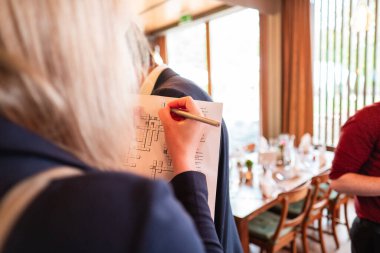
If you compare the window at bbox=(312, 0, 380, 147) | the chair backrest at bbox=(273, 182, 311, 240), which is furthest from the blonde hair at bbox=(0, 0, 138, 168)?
Answer: the window at bbox=(312, 0, 380, 147)

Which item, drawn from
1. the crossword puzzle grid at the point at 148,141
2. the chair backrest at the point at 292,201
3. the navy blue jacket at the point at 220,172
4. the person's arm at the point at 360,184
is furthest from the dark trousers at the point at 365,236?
the crossword puzzle grid at the point at 148,141

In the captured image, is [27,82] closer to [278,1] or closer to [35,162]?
[35,162]

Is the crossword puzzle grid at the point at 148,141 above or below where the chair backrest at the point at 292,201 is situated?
above

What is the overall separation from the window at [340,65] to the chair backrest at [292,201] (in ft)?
5.85

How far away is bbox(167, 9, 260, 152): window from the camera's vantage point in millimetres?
4301

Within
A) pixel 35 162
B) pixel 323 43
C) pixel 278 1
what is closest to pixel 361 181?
pixel 35 162

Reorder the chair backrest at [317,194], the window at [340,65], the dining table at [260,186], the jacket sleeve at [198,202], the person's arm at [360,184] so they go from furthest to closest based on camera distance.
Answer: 1. the window at [340,65]
2. the chair backrest at [317,194]
3. the dining table at [260,186]
4. the person's arm at [360,184]
5. the jacket sleeve at [198,202]

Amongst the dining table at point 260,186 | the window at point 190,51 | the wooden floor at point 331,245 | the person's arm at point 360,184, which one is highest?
the window at point 190,51

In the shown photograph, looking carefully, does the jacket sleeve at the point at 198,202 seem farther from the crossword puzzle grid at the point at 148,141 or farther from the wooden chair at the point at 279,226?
the wooden chair at the point at 279,226

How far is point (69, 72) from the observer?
1.06 feet

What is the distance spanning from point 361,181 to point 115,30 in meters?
1.16

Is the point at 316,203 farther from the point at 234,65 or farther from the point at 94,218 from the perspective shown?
the point at 234,65

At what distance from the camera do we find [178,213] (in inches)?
11.6

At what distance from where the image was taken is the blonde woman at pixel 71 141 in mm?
266
